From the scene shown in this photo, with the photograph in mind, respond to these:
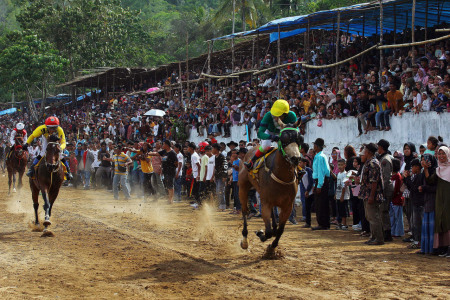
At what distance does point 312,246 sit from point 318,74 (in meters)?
14.3

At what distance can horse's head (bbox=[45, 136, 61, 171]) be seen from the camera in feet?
40.0

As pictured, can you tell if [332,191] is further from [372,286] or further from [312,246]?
[372,286]

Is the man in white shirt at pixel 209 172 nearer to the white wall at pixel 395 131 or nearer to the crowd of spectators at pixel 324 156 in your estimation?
the crowd of spectators at pixel 324 156

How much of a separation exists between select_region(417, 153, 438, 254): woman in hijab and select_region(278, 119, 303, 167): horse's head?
8.91 ft

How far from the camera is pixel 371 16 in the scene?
2370cm

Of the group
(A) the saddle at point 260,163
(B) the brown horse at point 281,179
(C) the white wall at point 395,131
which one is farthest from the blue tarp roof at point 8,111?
(B) the brown horse at point 281,179

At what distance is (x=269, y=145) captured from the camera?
31.4 feet

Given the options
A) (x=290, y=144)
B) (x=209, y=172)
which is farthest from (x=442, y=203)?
(x=209, y=172)

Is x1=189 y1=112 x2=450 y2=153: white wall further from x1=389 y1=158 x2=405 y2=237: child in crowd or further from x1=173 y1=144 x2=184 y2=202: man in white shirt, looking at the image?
x1=173 y1=144 x2=184 y2=202: man in white shirt

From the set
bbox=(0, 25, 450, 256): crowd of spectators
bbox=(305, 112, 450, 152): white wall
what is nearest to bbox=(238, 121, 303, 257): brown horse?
bbox=(0, 25, 450, 256): crowd of spectators

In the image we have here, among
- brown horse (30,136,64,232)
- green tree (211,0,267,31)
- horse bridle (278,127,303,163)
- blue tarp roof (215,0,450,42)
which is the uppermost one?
green tree (211,0,267,31)

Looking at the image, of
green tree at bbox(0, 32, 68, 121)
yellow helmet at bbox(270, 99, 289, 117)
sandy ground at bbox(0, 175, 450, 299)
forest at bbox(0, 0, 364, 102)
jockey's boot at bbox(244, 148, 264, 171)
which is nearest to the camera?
sandy ground at bbox(0, 175, 450, 299)

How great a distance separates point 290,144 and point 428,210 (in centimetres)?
306

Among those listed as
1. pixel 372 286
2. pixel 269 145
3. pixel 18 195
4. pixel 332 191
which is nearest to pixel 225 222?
pixel 332 191
